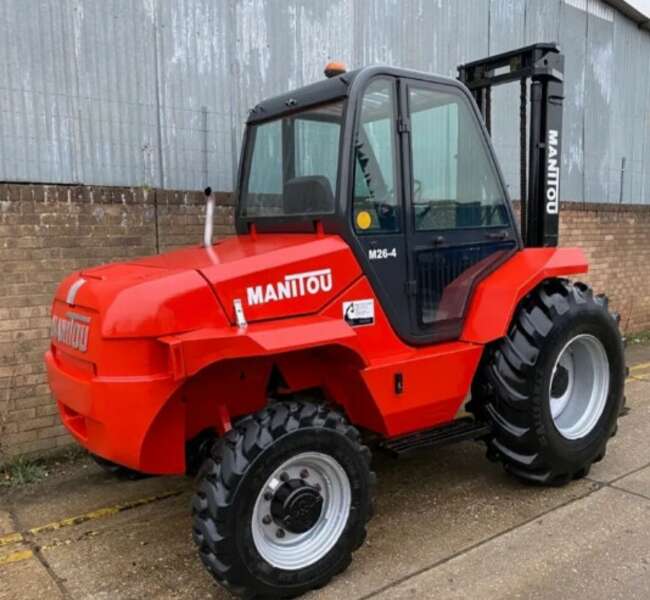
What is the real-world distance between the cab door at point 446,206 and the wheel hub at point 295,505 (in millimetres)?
1084

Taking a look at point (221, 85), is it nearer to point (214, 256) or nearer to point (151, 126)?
point (151, 126)

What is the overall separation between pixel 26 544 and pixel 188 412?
1.37 m

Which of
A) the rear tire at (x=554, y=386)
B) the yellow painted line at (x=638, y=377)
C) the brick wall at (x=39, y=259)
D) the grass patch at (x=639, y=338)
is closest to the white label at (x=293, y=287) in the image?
the rear tire at (x=554, y=386)

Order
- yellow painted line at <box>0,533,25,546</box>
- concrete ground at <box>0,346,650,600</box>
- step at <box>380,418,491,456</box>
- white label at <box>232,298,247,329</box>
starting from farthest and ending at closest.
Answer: yellow painted line at <box>0,533,25,546</box>, step at <box>380,418,491,456</box>, concrete ground at <box>0,346,650,600</box>, white label at <box>232,298,247,329</box>

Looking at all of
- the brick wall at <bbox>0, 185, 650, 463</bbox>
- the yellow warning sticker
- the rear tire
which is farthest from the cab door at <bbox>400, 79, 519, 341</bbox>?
the brick wall at <bbox>0, 185, 650, 463</bbox>

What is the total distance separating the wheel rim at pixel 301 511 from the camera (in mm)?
3051

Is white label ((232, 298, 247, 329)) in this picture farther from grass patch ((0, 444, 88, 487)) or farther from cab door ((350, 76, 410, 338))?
grass patch ((0, 444, 88, 487))

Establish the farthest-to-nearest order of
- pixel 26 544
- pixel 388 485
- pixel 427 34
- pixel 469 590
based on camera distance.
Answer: pixel 427 34 < pixel 388 485 < pixel 26 544 < pixel 469 590

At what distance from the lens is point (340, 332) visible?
3158 mm

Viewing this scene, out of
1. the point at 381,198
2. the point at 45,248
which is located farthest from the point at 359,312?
the point at 45,248

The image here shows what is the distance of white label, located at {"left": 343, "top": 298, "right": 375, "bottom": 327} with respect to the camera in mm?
3357

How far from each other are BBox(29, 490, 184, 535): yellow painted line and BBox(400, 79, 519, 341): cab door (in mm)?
2062

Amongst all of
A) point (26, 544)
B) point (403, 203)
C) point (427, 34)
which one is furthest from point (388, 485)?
point (427, 34)

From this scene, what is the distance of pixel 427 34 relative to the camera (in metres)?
7.20
